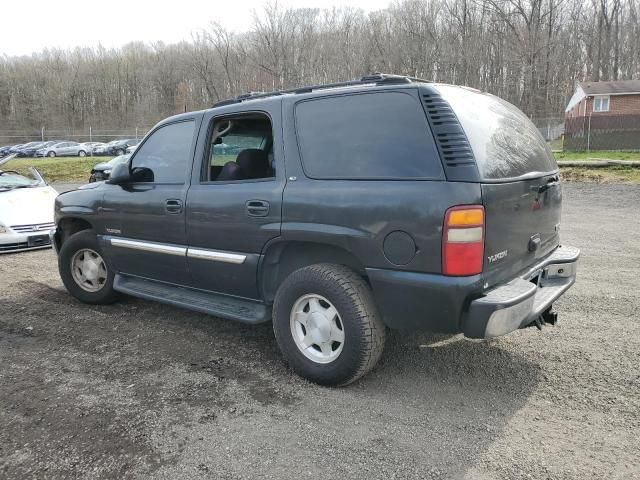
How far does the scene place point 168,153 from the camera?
451cm

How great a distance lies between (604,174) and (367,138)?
14.9m

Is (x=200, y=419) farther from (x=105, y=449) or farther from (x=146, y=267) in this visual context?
(x=146, y=267)

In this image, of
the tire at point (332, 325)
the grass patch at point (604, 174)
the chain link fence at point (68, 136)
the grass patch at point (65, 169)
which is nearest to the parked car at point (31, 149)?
the chain link fence at point (68, 136)

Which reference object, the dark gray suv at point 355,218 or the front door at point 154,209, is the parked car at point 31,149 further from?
the dark gray suv at point 355,218

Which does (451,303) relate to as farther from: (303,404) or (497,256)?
(303,404)

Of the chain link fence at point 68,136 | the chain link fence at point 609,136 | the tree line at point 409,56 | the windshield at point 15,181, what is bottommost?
the windshield at point 15,181

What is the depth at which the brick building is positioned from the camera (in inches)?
923

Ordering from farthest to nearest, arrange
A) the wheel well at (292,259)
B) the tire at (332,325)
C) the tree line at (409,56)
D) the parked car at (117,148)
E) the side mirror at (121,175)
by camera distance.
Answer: the tree line at (409,56)
the parked car at (117,148)
the side mirror at (121,175)
the wheel well at (292,259)
the tire at (332,325)

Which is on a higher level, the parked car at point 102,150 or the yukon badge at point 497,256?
the parked car at point 102,150

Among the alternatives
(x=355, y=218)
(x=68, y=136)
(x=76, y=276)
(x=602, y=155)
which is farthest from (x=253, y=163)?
(x=68, y=136)

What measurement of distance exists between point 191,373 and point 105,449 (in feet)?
3.16

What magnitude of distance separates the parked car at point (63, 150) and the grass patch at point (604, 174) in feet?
122

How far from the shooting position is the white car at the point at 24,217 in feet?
24.4

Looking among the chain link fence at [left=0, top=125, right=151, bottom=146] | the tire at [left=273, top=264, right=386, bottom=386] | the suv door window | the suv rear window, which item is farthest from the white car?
the chain link fence at [left=0, top=125, right=151, bottom=146]
